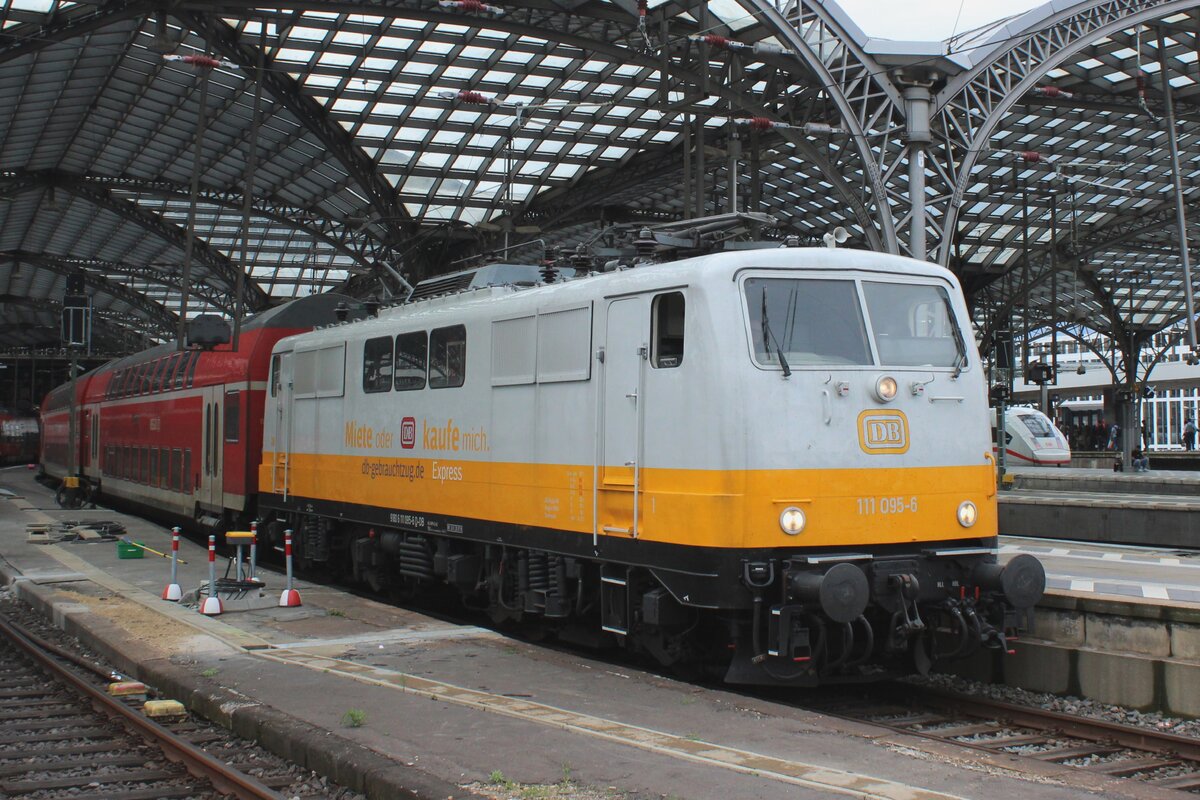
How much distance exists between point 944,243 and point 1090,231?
123ft

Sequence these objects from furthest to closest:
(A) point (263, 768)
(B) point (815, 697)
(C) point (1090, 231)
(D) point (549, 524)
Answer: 1. (C) point (1090, 231)
2. (D) point (549, 524)
3. (B) point (815, 697)
4. (A) point (263, 768)

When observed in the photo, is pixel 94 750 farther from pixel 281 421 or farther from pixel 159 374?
pixel 159 374

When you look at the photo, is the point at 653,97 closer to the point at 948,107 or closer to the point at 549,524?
the point at 948,107

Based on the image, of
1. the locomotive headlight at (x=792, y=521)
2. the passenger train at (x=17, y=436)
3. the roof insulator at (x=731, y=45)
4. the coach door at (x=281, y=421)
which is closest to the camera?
the locomotive headlight at (x=792, y=521)

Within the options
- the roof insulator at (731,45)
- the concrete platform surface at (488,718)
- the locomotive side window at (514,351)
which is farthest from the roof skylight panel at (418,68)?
the locomotive side window at (514,351)

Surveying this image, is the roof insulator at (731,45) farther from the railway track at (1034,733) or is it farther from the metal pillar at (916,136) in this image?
the railway track at (1034,733)

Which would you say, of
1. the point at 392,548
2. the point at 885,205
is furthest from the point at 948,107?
the point at 392,548

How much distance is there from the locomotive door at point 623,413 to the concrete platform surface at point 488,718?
1.43 metres

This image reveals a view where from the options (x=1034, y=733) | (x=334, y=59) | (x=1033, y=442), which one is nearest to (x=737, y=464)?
(x=1034, y=733)

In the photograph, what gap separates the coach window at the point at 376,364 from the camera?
47.9 ft

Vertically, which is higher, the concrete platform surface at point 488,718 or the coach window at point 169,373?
the coach window at point 169,373

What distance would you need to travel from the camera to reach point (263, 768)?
7.91 meters

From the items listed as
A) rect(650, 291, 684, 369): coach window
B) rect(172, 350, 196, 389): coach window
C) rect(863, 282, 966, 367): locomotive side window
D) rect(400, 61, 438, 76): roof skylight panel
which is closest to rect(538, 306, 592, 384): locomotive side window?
rect(650, 291, 684, 369): coach window

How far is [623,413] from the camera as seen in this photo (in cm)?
1033
